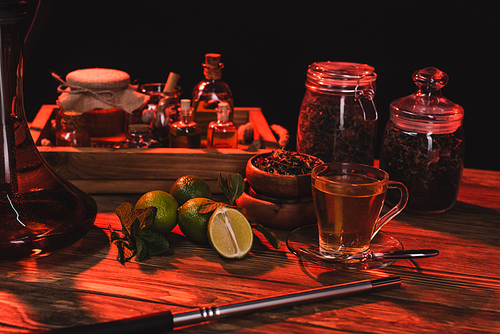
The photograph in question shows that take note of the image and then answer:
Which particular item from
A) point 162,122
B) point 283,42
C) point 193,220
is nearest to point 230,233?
point 193,220

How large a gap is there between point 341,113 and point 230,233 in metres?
0.38

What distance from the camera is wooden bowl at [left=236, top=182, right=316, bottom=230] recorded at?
0.87 meters

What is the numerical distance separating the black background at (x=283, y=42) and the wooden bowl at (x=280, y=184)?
0.66 meters

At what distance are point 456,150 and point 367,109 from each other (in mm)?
189

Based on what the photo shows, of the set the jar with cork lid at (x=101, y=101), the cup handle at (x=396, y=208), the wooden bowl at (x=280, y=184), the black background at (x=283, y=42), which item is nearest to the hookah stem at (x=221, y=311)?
the cup handle at (x=396, y=208)

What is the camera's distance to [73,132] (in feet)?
3.50

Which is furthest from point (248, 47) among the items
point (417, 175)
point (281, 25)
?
point (417, 175)

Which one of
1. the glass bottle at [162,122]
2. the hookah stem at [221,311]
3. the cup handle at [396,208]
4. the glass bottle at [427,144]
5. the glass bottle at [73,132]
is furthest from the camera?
the glass bottle at [162,122]

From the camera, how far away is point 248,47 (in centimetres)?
145

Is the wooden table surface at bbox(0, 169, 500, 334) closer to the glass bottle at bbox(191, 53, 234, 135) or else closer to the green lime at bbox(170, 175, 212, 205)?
the green lime at bbox(170, 175, 212, 205)

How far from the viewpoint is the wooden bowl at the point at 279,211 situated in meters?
0.87

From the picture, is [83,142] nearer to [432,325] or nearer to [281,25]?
[281,25]

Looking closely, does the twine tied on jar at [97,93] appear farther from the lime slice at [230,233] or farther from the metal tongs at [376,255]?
the metal tongs at [376,255]

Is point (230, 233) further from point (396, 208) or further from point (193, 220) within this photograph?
point (396, 208)
